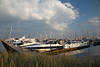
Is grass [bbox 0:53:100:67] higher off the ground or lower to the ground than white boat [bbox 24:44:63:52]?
higher

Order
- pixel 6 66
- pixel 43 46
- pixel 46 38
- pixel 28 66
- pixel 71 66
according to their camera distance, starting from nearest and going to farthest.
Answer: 1. pixel 6 66
2. pixel 28 66
3. pixel 71 66
4. pixel 43 46
5. pixel 46 38

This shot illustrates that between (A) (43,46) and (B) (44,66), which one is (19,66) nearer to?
(B) (44,66)

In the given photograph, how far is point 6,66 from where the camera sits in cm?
237

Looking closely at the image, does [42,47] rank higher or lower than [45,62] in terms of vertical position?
lower

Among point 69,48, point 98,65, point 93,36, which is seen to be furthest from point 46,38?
point 98,65

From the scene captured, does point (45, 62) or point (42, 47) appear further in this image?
point (42, 47)

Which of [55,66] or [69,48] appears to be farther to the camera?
[69,48]

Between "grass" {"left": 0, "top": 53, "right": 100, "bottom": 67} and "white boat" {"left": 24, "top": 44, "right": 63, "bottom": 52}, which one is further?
"white boat" {"left": 24, "top": 44, "right": 63, "bottom": 52}

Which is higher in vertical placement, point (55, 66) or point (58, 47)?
point (55, 66)

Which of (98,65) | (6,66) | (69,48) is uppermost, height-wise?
(6,66)

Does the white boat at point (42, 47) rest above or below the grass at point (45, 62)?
below

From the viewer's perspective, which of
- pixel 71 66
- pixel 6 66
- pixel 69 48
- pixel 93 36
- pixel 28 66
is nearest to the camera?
pixel 6 66

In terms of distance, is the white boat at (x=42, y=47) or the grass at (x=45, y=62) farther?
the white boat at (x=42, y=47)

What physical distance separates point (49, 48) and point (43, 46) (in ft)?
4.80
